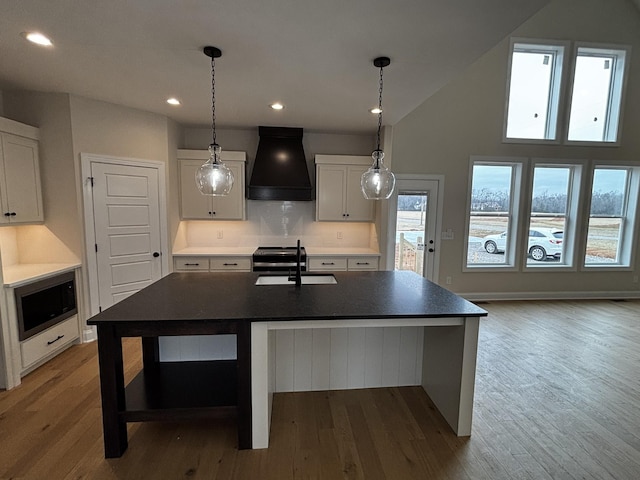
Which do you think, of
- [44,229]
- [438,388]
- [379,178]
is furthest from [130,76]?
[438,388]

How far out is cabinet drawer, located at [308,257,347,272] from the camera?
4.20 meters

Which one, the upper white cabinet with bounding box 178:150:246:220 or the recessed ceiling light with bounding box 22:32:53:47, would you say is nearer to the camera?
the recessed ceiling light with bounding box 22:32:53:47

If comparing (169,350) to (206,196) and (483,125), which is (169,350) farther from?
(483,125)

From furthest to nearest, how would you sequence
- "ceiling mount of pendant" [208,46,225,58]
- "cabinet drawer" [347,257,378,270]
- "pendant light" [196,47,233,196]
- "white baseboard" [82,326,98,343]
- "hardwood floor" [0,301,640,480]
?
"cabinet drawer" [347,257,378,270], "white baseboard" [82,326,98,343], "pendant light" [196,47,233,196], "ceiling mount of pendant" [208,46,225,58], "hardwood floor" [0,301,640,480]

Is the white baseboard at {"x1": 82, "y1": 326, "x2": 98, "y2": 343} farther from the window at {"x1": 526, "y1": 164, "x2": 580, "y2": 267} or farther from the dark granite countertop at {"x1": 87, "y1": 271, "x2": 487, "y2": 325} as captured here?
the window at {"x1": 526, "y1": 164, "x2": 580, "y2": 267}

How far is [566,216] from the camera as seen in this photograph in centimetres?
518

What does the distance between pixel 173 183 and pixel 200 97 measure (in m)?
1.36

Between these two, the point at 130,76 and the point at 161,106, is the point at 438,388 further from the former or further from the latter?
the point at 161,106

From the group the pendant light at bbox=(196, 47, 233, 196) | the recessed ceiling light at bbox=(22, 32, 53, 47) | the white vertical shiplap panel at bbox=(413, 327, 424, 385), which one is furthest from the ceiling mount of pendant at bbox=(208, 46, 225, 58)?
the white vertical shiplap panel at bbox=(413, 327, 424, 385)

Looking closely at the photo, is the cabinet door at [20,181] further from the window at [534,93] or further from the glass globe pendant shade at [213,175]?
the window at [534,93]

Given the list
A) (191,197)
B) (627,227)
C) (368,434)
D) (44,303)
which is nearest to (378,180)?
(368,434)

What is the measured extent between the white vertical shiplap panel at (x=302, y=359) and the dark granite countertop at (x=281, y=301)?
385 millimetres

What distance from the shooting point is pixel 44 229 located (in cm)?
319

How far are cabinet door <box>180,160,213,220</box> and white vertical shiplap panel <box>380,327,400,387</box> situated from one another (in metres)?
3.06
